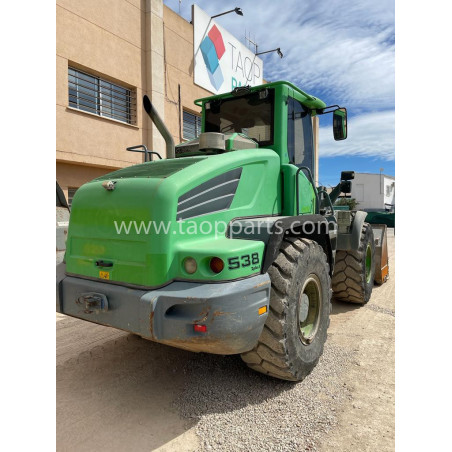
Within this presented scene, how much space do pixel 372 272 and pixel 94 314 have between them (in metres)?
4.77

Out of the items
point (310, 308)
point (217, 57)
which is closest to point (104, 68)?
point (217, 57)

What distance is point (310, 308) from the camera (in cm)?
352

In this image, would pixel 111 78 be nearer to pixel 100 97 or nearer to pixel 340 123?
pixel 100 97

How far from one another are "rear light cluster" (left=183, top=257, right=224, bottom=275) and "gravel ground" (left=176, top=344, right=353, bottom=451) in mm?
1119

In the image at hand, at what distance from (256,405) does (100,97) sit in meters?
9.11

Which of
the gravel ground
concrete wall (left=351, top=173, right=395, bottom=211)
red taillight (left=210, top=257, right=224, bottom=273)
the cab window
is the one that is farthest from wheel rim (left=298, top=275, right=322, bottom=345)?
concrete wall (left=351, top=173, right=395, bottom=211)

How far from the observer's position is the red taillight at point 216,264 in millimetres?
2451

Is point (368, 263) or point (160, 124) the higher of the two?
point (160, 124)

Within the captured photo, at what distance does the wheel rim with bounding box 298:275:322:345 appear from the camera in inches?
130

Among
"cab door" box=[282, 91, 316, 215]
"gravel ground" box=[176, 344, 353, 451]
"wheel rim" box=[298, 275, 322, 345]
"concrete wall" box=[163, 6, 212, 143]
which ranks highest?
"concrete wall" box=[163, 6, 212, 143]

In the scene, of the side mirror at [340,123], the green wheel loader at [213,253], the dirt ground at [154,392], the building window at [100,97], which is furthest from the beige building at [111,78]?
the dirt ground at [154,392]

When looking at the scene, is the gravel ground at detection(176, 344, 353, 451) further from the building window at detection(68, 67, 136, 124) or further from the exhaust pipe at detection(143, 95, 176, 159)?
the building window at detection(68, 67, 136, 124)

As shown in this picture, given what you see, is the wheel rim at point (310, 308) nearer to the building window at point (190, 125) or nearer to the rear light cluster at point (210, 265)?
the rear light cluster at point (210, 265)

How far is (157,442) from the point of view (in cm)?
240
